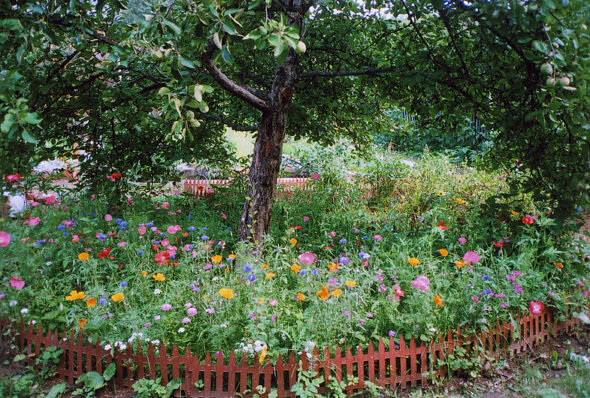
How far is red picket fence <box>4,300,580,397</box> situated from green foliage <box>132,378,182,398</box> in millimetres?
36

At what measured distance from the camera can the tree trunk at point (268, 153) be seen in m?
3.52

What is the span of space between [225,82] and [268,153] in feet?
2.64

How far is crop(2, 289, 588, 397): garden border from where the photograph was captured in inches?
89.1

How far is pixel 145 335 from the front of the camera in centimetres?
240

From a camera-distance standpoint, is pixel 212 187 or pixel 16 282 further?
pixel 212 187

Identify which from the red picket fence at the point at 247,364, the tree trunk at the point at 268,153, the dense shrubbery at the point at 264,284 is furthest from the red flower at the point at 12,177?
the tree trunk at the point at 268,153

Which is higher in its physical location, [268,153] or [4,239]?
[268,153]

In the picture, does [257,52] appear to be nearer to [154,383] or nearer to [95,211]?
[95,211]

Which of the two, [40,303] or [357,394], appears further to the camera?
[40,303]

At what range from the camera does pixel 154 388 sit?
224 centimetres

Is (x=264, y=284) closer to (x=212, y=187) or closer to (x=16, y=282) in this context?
(x=16, y=282)

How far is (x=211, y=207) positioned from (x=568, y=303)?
12.1 ft

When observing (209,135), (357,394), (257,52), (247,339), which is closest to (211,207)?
(209,135)

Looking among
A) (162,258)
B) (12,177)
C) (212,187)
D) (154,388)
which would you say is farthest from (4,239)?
(212,187)
